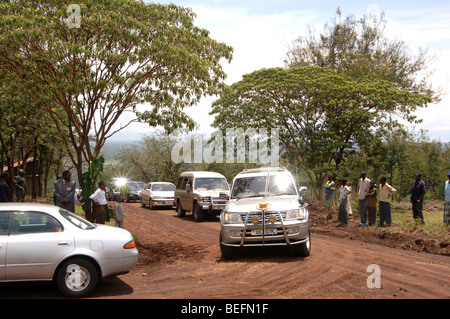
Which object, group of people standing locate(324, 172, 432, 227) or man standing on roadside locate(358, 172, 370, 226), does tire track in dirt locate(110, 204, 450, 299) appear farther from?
man standing on roadside locate(358, 172, 370, 226)

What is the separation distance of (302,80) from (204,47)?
44.2 feet

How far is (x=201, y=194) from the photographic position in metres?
20.5

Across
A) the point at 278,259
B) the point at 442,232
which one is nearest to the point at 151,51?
the point at 278,259

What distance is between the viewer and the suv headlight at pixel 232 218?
34.2 ft

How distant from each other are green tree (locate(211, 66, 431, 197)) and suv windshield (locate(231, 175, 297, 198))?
14.0 meters

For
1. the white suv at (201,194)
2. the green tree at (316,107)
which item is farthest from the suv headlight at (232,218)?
the green tree at (316,107)

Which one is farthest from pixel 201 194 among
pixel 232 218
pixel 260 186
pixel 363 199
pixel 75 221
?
pixel 75 221

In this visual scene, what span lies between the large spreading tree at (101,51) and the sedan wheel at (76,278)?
246 inches

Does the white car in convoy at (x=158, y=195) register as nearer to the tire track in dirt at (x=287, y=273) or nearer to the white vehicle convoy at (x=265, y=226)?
the tire track in dirt at (x=287, y=273)

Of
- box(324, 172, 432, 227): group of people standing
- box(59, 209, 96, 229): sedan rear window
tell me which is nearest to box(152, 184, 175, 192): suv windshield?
A: box(324, 172, 432, 227): group of people standing

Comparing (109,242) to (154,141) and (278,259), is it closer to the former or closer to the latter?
(278,259)

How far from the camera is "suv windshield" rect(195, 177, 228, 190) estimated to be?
21469 millimetres

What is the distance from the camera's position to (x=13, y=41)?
11930mm
